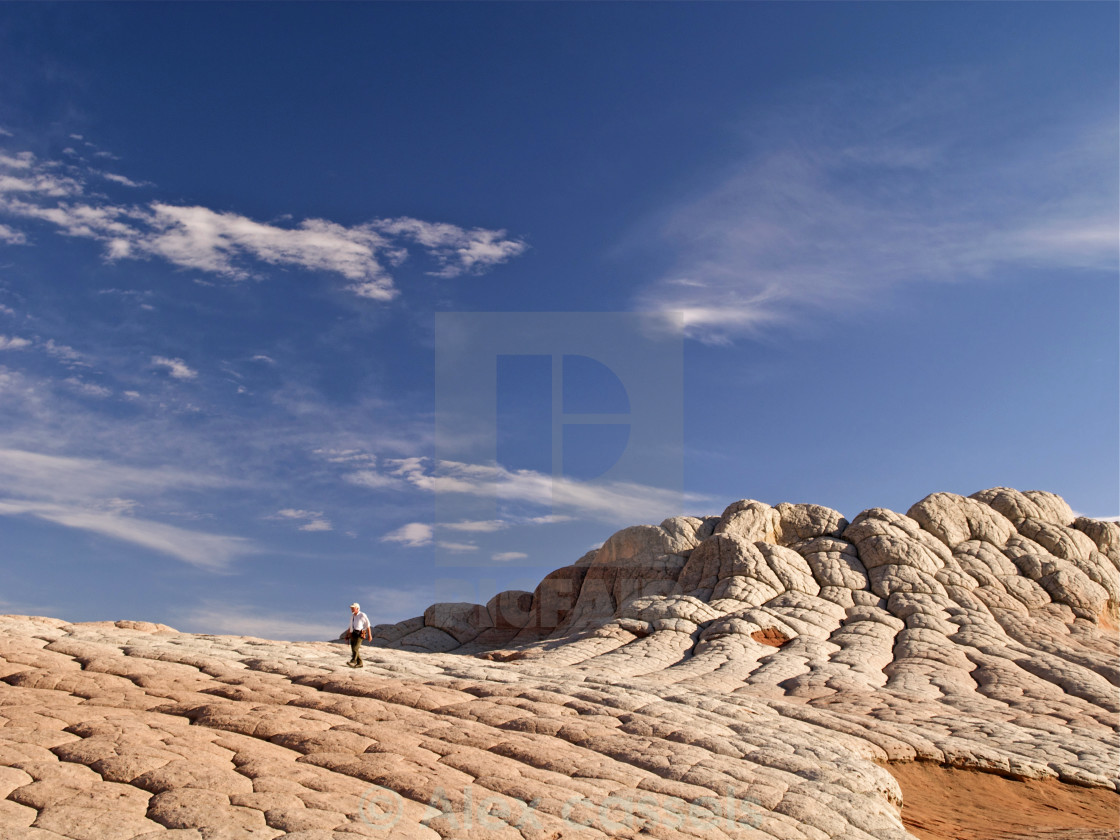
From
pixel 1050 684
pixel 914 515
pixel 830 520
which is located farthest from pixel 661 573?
pixel 1050 684

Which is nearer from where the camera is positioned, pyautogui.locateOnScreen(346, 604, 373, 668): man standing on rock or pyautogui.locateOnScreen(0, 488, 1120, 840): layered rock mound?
pyautogui.locateOnScreen(0, 488, 1120, 840): layered rock mound

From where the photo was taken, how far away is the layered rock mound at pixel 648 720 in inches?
427

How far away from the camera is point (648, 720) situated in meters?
16.3

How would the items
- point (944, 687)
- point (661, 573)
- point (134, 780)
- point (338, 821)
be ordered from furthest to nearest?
1. point (661, 573)
2. point (944, 687)
3. point (134, 780)
4. point (338, 821)

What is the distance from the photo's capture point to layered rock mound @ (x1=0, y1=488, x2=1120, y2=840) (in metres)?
10.9

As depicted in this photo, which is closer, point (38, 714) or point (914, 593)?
point (38, 714)

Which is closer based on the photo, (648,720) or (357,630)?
(648,720)

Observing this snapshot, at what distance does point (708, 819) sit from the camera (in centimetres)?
1185

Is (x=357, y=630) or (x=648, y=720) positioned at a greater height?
(x=357, y=630)

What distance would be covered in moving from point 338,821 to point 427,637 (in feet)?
117

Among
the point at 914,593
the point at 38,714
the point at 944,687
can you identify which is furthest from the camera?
the point at 914,593

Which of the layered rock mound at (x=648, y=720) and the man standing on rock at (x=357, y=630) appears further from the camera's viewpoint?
the man standing on rock at (x=357, y=630)

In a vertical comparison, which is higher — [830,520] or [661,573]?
[830,520]

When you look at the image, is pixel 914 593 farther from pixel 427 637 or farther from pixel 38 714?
pixel 38 714
